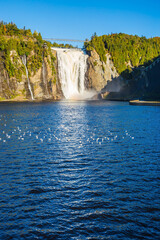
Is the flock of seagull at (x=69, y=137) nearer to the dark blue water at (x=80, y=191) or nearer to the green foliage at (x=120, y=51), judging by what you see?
the dark blue water at (x=80, y=191)

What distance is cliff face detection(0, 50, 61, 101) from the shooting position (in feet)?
376

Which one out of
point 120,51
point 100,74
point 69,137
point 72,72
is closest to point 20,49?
point 72,72

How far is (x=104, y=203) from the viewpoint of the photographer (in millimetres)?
12500

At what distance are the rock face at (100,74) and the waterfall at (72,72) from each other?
3847mm

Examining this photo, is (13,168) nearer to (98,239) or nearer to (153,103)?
(98,239)

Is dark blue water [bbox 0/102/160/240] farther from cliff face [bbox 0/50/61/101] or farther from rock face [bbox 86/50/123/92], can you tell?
rock face [bbox 86/50/123/92]

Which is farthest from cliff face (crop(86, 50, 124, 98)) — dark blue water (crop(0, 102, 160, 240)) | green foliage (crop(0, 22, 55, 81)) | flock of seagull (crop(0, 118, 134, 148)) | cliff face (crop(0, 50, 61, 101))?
dark blue water (crop(0, 102, 160, 240))

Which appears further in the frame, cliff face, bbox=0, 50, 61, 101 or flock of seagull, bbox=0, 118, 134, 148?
cliff face, bbox=0, 50, 61, 101

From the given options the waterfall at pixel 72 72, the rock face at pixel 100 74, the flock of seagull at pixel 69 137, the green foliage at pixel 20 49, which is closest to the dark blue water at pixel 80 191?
the flock of seagull at pixel 69 137

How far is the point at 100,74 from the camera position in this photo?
535ft

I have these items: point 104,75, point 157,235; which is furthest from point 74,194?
point 104,75

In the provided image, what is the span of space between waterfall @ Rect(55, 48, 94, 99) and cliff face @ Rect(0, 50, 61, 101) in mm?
6290

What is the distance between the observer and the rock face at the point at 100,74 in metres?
157

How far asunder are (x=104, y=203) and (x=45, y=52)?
126 m
